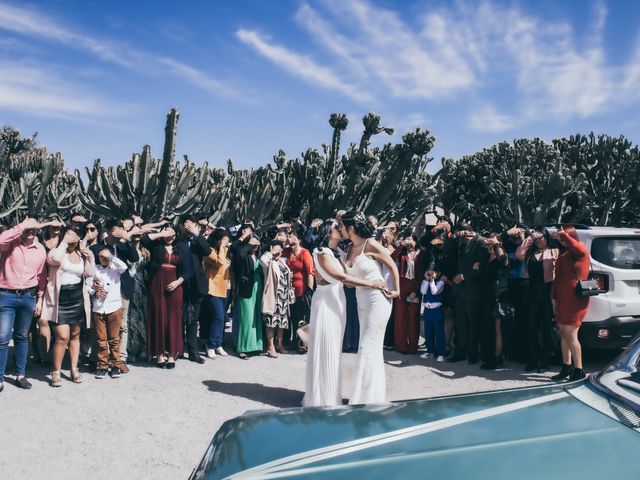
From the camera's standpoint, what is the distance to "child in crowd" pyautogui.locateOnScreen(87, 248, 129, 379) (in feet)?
23.3

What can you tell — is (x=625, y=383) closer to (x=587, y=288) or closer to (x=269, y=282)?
(x=587, y=288)

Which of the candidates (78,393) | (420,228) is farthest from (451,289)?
(420,228)

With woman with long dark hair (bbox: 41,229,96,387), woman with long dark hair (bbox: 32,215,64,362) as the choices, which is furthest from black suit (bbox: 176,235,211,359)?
woman with long dark hair (bbox: 32,215,64,362)

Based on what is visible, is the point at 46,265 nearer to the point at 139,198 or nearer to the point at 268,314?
the point at 268,314

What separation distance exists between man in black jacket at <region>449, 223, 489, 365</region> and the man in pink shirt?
5.25 metres

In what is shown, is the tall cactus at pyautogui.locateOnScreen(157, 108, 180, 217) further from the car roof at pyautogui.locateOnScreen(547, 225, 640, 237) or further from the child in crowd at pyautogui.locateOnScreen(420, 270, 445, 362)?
the car roof at pyautogui.locateOnScreen(547, 225, 640, 237)

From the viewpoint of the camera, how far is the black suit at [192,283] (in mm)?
7926

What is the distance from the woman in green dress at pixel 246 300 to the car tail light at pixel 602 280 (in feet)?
14.7

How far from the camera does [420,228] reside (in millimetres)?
22719

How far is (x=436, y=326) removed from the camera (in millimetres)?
8703

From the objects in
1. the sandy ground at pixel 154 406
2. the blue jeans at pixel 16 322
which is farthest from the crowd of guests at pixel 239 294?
the sandy ground at pixel 154 406

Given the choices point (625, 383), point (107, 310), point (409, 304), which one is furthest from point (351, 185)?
point (625, 383)

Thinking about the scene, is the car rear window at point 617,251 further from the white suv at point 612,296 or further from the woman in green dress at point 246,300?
the woman in green dress at point 246,300

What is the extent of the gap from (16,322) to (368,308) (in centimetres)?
380
